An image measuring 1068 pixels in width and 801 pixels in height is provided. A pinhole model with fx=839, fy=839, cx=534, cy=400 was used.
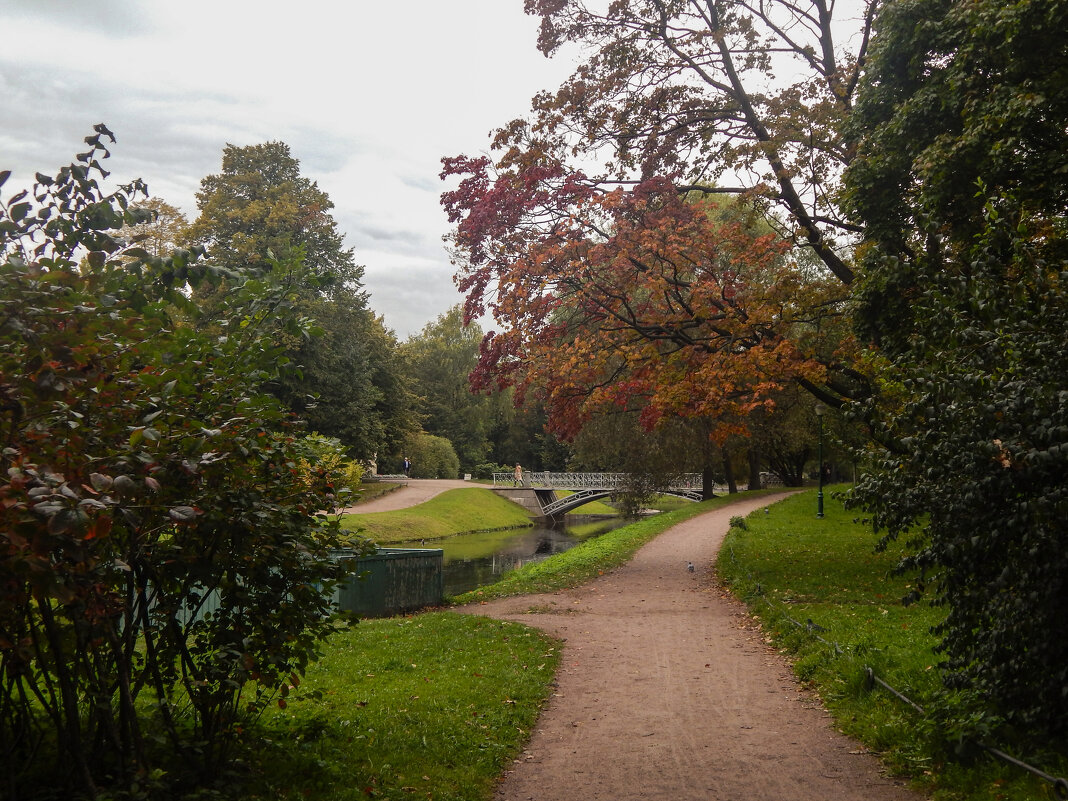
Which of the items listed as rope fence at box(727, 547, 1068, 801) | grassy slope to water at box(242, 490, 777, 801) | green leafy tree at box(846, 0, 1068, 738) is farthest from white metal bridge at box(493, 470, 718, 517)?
A: green leafy tree at box(846, 0, 1068, 738)

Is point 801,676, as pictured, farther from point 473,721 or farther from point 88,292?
point 88,292

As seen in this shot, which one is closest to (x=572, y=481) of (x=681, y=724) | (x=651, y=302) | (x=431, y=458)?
(x=431, y=458)

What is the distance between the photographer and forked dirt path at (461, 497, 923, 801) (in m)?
5.53

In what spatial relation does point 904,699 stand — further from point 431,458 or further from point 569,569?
point 431,458

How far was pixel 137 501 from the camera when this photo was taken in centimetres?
379

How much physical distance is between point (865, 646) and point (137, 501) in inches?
264

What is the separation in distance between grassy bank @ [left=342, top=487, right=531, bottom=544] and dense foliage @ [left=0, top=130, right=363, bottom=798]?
22532 millimetres

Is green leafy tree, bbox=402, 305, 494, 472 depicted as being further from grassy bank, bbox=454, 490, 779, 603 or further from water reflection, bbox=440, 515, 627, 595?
grassy bank, bbox=454, 490, 779, 603

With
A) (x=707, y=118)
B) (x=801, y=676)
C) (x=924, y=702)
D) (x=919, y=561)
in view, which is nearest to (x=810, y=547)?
(x=707, y=118)

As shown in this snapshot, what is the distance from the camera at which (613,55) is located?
15.6 meters

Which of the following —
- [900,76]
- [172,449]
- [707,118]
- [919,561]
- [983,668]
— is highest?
[707,118]

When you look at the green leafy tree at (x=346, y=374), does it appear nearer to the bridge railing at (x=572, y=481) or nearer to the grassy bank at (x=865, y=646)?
the bridge railing at (x=572, y=481)

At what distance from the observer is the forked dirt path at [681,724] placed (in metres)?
5.53

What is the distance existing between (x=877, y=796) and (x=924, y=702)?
1362 millimetres
